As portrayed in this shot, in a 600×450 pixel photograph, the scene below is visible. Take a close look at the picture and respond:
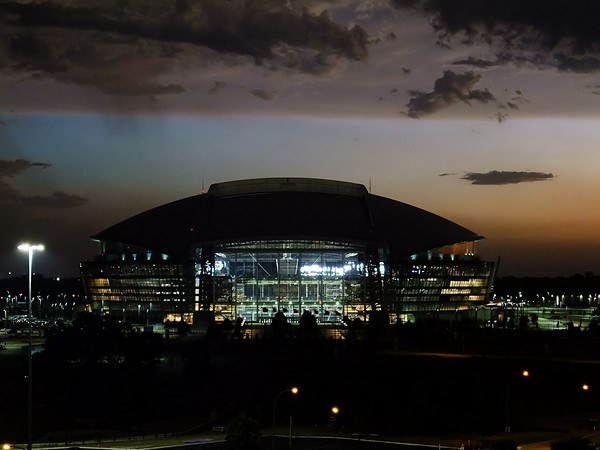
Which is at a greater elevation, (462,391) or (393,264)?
(393,264)

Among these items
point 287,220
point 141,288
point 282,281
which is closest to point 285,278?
point 282,281

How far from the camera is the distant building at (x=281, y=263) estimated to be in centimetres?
13650

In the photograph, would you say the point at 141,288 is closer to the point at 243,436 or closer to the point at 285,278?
the point at 285,278

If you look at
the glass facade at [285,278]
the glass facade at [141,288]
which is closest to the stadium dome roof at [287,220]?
the glass facade at [285,278]

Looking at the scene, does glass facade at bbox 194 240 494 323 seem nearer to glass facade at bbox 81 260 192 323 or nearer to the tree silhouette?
glass facade at bbox 81 260 192 323

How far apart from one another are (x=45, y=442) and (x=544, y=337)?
188 feet

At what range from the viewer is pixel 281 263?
140625 mm

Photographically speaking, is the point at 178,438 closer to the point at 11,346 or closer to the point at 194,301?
the point at 11,346

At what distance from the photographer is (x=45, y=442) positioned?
4912 cm

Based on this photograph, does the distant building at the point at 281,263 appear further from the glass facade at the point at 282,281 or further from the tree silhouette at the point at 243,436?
the tree silhouette at the point at 243,436

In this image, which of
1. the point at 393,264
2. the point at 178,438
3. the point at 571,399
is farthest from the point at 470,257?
the point at 178,438

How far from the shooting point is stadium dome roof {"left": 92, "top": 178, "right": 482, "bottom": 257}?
137 meters

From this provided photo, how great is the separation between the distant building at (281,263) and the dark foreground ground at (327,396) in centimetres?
5318

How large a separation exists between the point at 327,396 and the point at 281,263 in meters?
79.6
